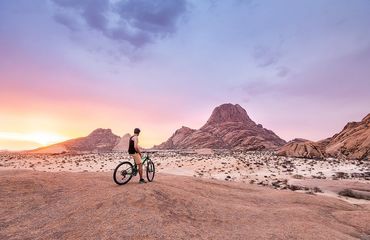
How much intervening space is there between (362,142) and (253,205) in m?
50.8

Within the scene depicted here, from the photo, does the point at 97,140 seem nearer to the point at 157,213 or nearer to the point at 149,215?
the point at 157,213

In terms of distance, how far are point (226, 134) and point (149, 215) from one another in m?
145

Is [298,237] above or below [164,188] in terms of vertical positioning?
below

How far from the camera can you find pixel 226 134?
504 ft

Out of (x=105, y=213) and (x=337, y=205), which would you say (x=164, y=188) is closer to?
(x=105, y=213)

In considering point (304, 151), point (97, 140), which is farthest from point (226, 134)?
point (304, 151)

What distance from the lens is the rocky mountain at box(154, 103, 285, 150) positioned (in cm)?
13831

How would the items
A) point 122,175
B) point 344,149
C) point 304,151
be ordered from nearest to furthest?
point 122,175, point 304,151, point 344,149

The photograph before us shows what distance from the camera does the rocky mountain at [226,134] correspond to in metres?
138

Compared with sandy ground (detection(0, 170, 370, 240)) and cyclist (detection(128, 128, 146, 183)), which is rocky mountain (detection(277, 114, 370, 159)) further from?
cyclist (detection(128, 128, 146, 183))

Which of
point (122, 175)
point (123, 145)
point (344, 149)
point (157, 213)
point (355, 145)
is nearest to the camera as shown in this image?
point (157, 213)

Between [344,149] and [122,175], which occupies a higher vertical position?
[344,149]

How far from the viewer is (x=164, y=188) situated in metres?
14.2

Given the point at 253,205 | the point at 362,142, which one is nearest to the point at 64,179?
the point at 253,205
